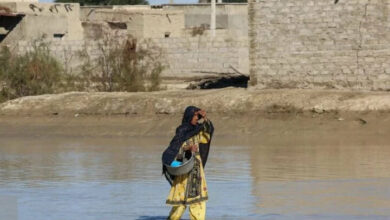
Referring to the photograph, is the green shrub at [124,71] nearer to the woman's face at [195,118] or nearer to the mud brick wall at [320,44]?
the mud brick wall at [320,44]

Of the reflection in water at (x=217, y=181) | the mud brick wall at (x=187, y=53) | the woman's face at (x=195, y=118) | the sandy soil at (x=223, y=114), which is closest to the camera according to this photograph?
the woman's face at (x=195, y=118)

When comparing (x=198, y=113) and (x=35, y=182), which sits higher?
(x=198, y=113)

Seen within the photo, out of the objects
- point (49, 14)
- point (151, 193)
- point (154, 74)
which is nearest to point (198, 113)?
point (151, 193)

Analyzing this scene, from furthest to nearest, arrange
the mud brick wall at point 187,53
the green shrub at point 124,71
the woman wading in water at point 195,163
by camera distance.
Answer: the mud brick wall at point 187,53 → the green shrub at point 124,71 → the woman wading in water at point 195,163

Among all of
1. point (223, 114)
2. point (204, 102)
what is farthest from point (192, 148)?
point (204, 102)

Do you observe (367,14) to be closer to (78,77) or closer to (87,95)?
(87,95)

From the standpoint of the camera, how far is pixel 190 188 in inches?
413

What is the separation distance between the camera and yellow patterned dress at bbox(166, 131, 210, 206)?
10469mm

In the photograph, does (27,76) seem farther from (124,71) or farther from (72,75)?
(124,71)

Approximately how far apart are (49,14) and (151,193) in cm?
2586

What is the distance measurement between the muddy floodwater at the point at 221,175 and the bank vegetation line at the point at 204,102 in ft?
3.17

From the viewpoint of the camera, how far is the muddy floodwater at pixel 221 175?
11.9 m

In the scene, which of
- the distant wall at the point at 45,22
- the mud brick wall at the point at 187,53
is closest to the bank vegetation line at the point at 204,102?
the mud brick wall at the point at 187,53

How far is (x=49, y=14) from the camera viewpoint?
38438mm
